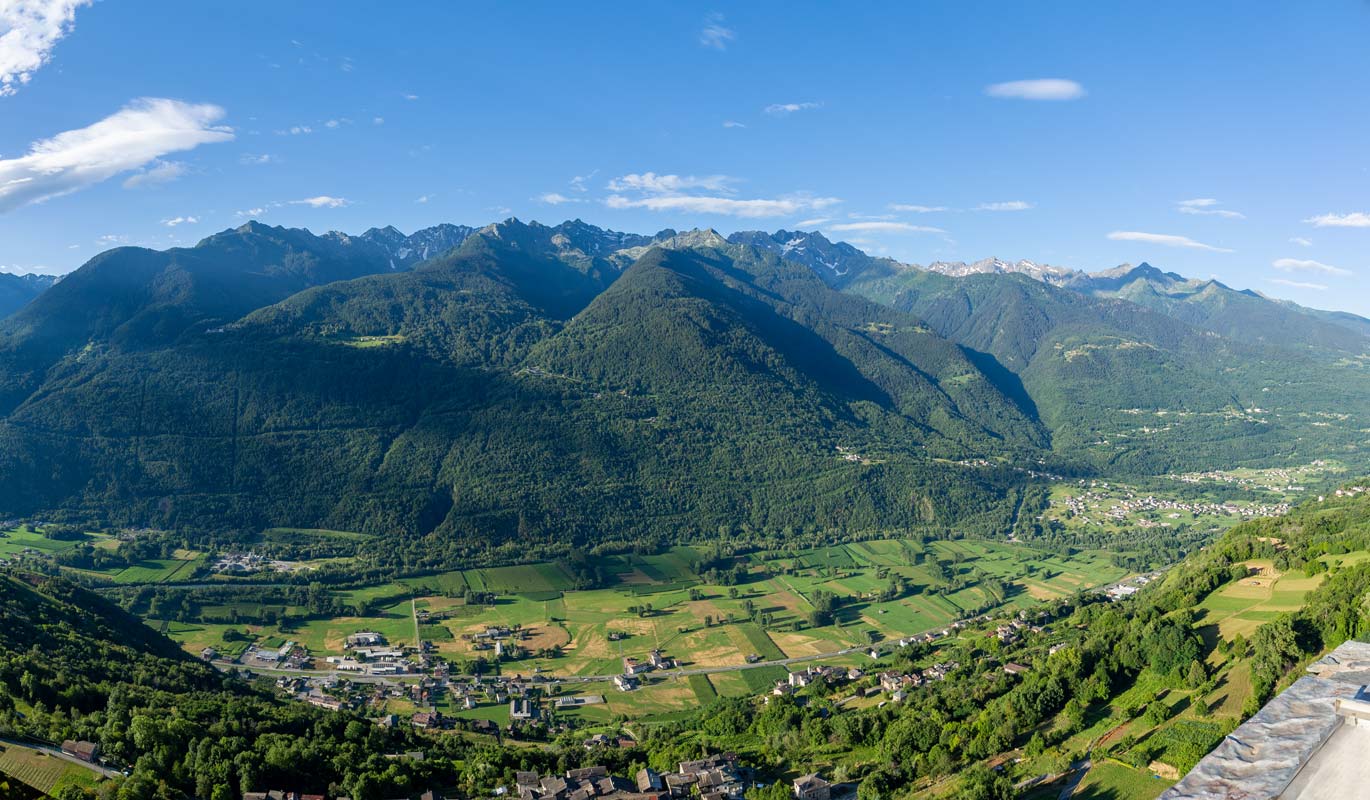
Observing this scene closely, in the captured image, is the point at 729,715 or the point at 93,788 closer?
the point at 93,788

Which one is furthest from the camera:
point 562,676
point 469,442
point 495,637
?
point 469,442

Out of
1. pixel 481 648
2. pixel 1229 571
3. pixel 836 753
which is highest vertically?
pixel 1229 571

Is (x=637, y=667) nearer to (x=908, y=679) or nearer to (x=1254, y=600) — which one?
(x=908, y=679)

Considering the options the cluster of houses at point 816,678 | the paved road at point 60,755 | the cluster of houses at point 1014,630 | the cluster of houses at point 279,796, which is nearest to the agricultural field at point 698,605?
the cluster of houses at point 816,678

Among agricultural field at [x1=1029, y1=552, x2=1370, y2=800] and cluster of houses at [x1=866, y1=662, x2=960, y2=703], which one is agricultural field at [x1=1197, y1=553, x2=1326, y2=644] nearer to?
agricultural field at [x1=1029, y1=552, x2=1370, y2=800]

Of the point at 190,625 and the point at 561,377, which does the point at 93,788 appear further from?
the point at 561,377

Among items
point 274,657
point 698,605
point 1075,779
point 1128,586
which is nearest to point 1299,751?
point 1075,779

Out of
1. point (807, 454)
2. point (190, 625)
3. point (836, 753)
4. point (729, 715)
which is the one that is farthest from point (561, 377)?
point (836, 753)
